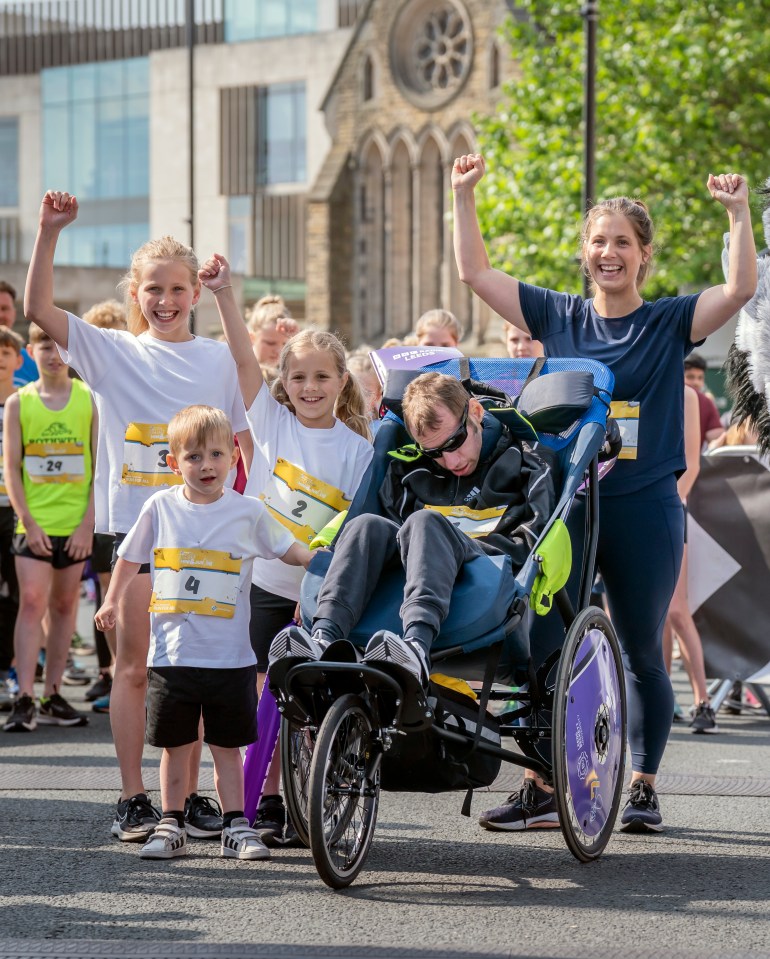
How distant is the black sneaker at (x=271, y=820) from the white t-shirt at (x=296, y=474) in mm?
711

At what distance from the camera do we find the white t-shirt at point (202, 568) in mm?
5832

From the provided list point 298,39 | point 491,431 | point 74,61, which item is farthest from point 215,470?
point 74,61

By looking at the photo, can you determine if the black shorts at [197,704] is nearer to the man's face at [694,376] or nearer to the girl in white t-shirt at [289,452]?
the girl in white t-shirt at [289,452]

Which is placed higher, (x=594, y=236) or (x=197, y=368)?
(x=594, y=236)

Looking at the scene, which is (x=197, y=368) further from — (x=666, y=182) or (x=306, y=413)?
(x=666, y=182)

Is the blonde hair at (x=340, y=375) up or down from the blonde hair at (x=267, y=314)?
down

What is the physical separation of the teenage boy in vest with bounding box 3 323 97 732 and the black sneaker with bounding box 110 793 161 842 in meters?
3.07

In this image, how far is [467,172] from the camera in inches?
250

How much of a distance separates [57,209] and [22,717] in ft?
11.9

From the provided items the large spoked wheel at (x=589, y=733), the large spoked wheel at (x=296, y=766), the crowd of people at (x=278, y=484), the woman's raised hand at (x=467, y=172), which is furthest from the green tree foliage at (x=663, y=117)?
the large spoked wheel at (x=296, y=766)

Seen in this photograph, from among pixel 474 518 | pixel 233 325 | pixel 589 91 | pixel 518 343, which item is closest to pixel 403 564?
pixel 474 518

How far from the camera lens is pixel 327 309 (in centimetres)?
5194

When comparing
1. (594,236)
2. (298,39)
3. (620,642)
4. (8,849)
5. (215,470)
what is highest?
(298,39)

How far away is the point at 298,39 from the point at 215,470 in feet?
178
